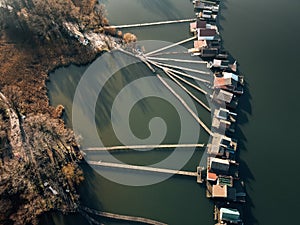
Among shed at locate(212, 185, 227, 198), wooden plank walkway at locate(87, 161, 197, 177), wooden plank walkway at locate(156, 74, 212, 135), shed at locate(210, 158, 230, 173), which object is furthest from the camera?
wooden plank walkway at locate(156, 74, 212, 135)

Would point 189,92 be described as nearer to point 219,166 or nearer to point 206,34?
point 206,34

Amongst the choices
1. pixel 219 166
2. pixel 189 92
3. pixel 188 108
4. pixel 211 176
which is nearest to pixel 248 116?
pixel 188 108

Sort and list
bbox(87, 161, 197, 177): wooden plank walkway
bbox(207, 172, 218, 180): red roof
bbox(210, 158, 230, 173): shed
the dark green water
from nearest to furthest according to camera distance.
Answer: the dark green water → bbox(207, 172, 218, 180): red roof → bbox(210, 158, 230, 173): shed → bbox(87, 161, 197, 177): wooden plank walkway

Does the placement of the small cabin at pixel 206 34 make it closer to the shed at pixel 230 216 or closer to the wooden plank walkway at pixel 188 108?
the wooden plank walkway at pixel 188 108

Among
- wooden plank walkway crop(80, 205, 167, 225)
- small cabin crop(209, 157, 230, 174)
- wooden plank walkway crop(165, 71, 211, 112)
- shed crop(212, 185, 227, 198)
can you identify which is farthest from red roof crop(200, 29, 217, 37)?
wooden plank walkway crop(80, 205, 167, 225)

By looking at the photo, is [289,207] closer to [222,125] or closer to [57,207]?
[222,125]

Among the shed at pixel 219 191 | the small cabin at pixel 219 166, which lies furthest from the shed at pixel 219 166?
the shed at pixel 219 191

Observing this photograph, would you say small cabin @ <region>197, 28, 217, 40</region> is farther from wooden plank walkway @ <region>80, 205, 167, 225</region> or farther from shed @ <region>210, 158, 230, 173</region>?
wooden plank walkway @ <region>80, 205, 167, 225</region>

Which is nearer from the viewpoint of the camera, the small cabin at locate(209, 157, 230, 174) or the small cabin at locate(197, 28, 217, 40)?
the small cabin at locate(209, 157, 230, 174)

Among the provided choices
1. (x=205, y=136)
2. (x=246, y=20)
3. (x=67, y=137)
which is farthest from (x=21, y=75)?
(x=246, y=20)
